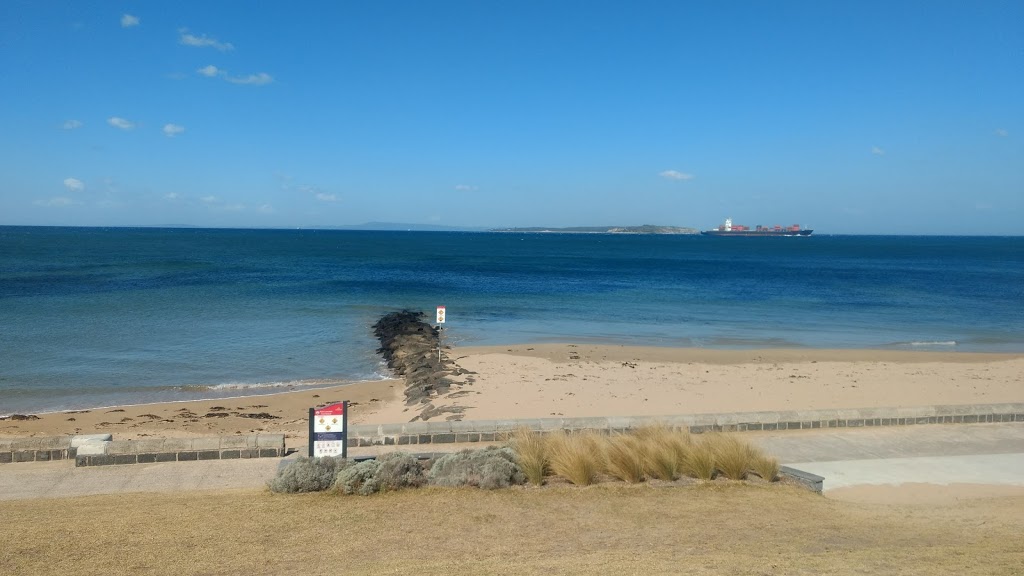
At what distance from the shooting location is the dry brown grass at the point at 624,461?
8594mm

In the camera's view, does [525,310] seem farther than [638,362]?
Yes

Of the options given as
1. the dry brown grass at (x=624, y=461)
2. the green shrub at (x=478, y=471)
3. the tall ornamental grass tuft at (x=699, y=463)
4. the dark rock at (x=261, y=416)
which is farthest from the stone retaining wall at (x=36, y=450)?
the tall ornamental grass tuft at (x=699, y=463)

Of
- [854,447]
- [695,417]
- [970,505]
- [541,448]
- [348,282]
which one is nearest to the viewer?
[970,505]

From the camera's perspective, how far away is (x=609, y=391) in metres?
16.6

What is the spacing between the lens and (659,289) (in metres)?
49.4

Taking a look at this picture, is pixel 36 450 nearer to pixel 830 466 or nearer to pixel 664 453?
pixel 664 453

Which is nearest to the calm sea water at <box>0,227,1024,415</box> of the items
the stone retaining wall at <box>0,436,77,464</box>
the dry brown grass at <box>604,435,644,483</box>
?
the stone retaining wall at <box>0,436,77,464</box>

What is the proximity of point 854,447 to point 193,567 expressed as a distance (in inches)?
343

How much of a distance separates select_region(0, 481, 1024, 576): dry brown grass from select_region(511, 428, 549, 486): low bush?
30 centimetres

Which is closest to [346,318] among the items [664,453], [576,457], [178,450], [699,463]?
[178,450]

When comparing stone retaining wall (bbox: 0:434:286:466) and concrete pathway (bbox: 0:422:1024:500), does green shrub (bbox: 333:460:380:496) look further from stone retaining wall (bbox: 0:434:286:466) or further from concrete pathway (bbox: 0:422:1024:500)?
stone retaining wall (bbox: 0:434:286:466)

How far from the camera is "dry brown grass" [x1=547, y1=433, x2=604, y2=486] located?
848 cm

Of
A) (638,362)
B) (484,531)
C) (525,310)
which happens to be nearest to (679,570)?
(484,531)

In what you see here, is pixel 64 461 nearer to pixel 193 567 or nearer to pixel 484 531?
Result: pixel 193 567
